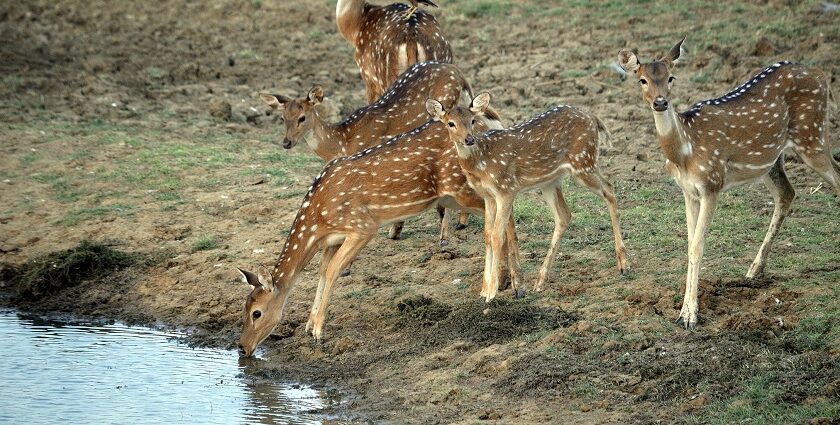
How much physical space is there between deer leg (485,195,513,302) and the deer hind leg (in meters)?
0.69

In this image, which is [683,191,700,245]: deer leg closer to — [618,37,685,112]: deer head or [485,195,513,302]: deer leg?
[618,37,685,112]: deer head

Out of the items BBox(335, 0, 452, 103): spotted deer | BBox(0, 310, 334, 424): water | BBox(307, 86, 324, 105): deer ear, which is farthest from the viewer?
BBox(335, 0, 452, 103): spotted deer

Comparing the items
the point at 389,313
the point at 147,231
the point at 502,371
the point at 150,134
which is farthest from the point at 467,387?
the point at 150,134

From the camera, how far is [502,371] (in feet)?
29.8

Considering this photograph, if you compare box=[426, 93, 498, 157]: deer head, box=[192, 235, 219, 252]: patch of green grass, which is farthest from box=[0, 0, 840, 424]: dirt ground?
box=[426, 93, 498, 157]: deer head

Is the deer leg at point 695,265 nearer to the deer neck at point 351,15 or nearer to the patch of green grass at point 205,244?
the patch of green grass at point 205,244

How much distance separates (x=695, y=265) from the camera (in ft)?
Result: 30.6

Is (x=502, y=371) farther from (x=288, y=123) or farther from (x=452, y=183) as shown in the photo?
(x=288, y=123)

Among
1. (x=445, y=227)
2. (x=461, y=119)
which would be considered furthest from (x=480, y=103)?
(x=445, y=227)

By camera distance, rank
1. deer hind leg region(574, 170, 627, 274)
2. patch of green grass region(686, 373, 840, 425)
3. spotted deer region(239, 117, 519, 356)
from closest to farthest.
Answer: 1. patch of green grass region(686, 373, 840, 425)
2. spotted deer region(239, 117, 519, 356)
3. deer hind leg region(574, 170, 627, 274)

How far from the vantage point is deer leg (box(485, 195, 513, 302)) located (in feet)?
33.8

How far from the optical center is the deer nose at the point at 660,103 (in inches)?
370

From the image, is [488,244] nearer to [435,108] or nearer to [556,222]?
[556,222]

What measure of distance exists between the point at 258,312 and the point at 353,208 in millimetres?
1106
